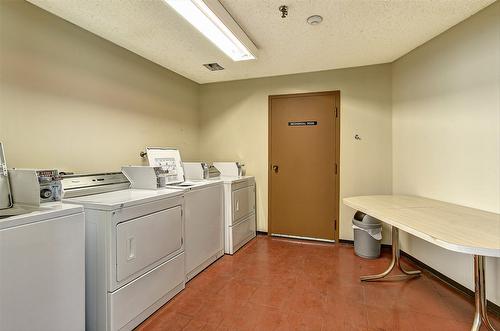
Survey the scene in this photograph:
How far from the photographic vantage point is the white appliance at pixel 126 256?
1761mm

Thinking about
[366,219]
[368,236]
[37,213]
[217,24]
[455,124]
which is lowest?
[368,236]

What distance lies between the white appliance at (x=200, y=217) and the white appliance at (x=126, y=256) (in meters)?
0.33

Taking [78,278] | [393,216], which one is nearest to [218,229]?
[78,278]

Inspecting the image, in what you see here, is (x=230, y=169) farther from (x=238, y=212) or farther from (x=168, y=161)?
(x=168, y=161)

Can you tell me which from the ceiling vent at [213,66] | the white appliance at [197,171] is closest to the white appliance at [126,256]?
the white appliance at [197,171]

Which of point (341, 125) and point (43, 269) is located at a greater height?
point (341, 125)

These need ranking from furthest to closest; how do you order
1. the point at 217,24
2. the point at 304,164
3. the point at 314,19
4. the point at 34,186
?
1. the point at 304,164
2. the point at 314,19
3. the point at 217,24
4. the point at 34,186

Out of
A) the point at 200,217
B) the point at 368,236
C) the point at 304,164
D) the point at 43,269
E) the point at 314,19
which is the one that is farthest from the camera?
the point at 304,164

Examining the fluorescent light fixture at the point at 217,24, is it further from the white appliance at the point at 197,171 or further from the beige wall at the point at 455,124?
the beige wall at the point at 455,124

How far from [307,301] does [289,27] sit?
8.39 ft

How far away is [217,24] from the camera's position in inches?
86.6

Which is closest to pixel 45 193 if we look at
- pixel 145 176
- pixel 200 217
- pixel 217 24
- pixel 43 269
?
pixel 43 269

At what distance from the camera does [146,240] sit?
2.04 metres

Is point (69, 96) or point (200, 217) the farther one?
point (200, 217)
